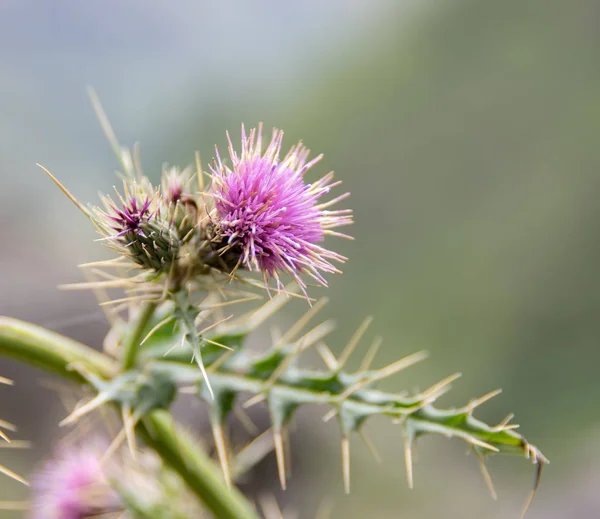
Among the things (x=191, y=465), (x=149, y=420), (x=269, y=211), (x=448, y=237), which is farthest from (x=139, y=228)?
(x=448, y=237)

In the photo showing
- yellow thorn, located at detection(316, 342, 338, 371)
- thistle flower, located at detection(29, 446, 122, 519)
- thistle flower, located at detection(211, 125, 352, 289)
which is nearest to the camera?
thistle flower, located at detection(211, 125, 352, 289)

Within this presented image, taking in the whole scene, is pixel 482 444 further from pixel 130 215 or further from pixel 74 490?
pixel 74 490

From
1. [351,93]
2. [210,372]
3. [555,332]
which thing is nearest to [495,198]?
[555,332]

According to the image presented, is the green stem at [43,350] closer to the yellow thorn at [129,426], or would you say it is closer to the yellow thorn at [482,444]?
the yellow thorn at [129,426]

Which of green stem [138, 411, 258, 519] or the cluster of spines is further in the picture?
green stem [138, 411, 258, 519]

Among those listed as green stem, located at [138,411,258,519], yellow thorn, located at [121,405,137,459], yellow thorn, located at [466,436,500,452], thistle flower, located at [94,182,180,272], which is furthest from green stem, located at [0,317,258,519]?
yellow thorn, located at [466,436,500,452]

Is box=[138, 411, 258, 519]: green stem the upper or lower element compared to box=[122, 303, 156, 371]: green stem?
lower

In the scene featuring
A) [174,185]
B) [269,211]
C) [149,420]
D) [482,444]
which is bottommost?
[482,444]

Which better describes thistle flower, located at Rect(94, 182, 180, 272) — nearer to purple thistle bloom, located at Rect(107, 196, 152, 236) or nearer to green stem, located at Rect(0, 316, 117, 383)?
purple thistle bloom, located at Rect(107, 196, 152, 236)
